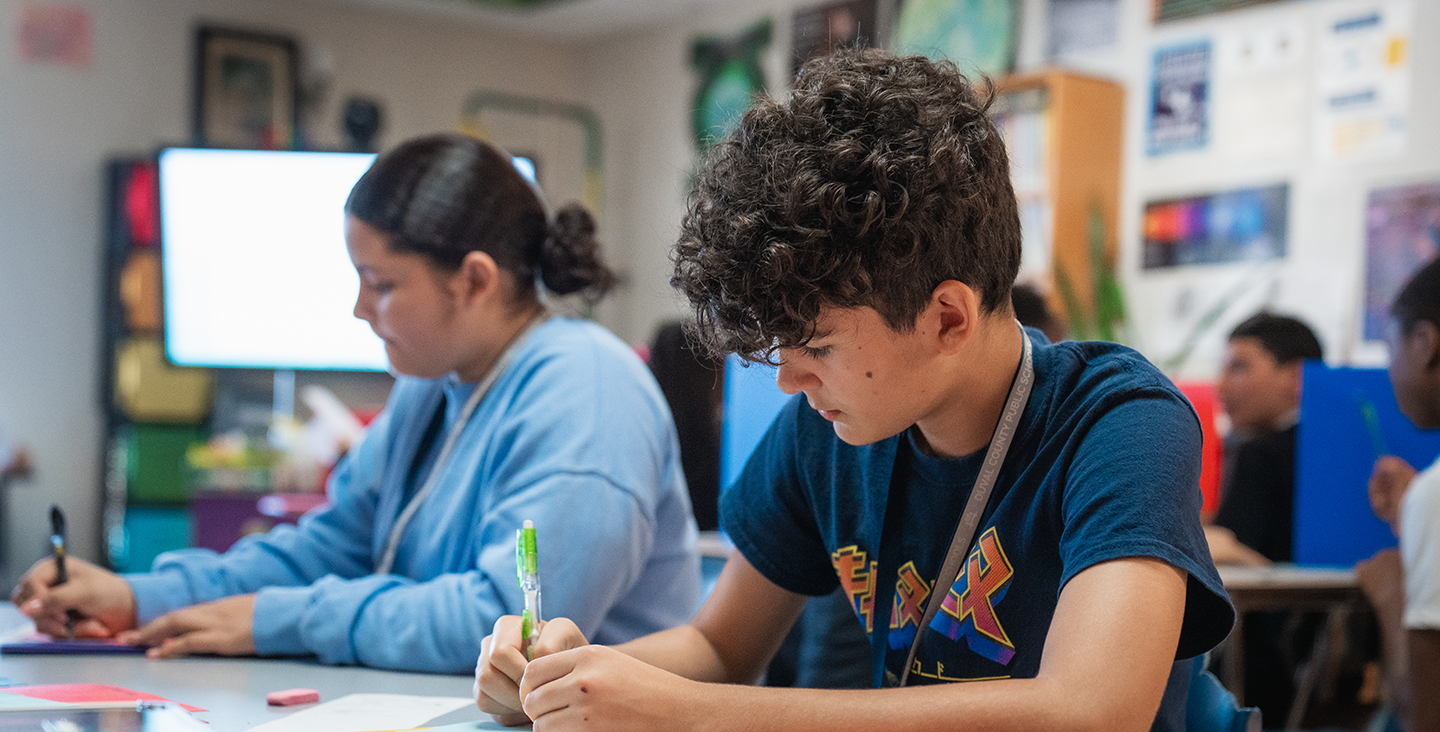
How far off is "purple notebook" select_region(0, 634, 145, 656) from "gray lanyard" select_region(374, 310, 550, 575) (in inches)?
10.6

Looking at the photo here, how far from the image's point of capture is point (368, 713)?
3.18 feet

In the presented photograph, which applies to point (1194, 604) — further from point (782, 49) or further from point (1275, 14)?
point (782, 49)

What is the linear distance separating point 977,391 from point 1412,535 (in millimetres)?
1440

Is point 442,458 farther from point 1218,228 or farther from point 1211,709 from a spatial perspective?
point 1218,228

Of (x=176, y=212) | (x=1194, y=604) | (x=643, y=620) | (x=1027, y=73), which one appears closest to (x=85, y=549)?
(x=176, y=212)

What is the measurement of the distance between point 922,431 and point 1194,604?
261 millimetres

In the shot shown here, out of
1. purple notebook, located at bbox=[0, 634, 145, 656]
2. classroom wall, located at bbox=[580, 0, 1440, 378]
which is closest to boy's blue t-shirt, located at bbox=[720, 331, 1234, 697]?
purple notebook, located at bbox=[0, 634, 145, 656]

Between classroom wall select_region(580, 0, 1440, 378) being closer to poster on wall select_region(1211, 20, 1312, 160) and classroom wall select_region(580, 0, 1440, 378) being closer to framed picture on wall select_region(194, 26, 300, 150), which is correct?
poster on wall select_region(1211, 20, 1312, 160)

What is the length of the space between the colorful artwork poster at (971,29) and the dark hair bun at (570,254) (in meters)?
3.20

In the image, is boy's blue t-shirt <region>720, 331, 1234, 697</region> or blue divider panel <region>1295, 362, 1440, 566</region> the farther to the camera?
blue divider panel <region>1295, 362, 1440, 566</region>

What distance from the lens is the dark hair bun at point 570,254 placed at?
1.49m

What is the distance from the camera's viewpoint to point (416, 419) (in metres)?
1.54

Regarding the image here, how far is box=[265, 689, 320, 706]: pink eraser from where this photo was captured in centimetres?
100

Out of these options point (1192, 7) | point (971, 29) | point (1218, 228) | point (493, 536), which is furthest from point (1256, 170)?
point (493, 536)
